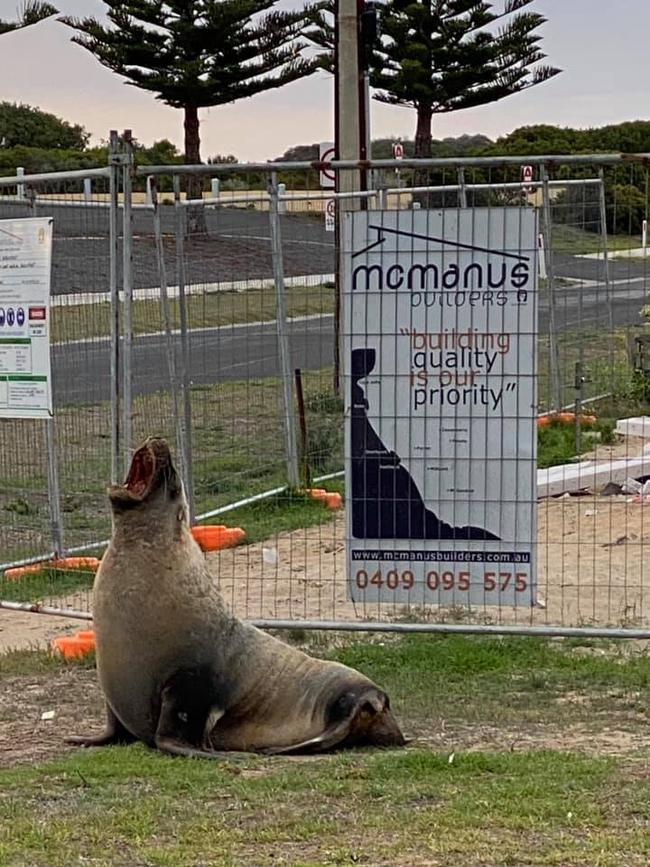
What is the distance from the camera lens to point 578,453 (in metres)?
15.2

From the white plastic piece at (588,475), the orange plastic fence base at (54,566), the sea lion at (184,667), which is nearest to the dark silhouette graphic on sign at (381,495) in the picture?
the sea lion at (184,667)

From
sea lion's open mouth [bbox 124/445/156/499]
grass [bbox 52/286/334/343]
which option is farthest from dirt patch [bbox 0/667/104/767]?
grass [bbox 52/286/334/343]

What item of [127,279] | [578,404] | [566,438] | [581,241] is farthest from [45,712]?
[581,241]

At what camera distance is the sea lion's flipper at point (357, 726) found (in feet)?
23.9

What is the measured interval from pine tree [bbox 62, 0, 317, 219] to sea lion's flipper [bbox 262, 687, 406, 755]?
29.3 metres

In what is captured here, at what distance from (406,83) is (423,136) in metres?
2.12

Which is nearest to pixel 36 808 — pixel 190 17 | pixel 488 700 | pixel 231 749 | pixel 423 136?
pixel 231 749

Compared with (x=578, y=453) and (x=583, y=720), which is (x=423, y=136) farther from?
(x=583, y=720)

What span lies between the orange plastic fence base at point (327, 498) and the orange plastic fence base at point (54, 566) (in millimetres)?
2459

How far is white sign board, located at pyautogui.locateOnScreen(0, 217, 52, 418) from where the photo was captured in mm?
9945

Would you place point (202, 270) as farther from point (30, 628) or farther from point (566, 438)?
point (566, 438)

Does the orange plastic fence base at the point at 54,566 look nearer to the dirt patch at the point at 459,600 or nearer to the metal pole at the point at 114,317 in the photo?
the dirt patch at the point at 459,600

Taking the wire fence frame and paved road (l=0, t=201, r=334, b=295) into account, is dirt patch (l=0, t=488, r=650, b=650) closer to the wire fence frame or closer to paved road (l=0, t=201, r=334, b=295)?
the wire fence frame

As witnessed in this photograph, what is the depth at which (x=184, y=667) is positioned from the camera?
7309 millimetres
